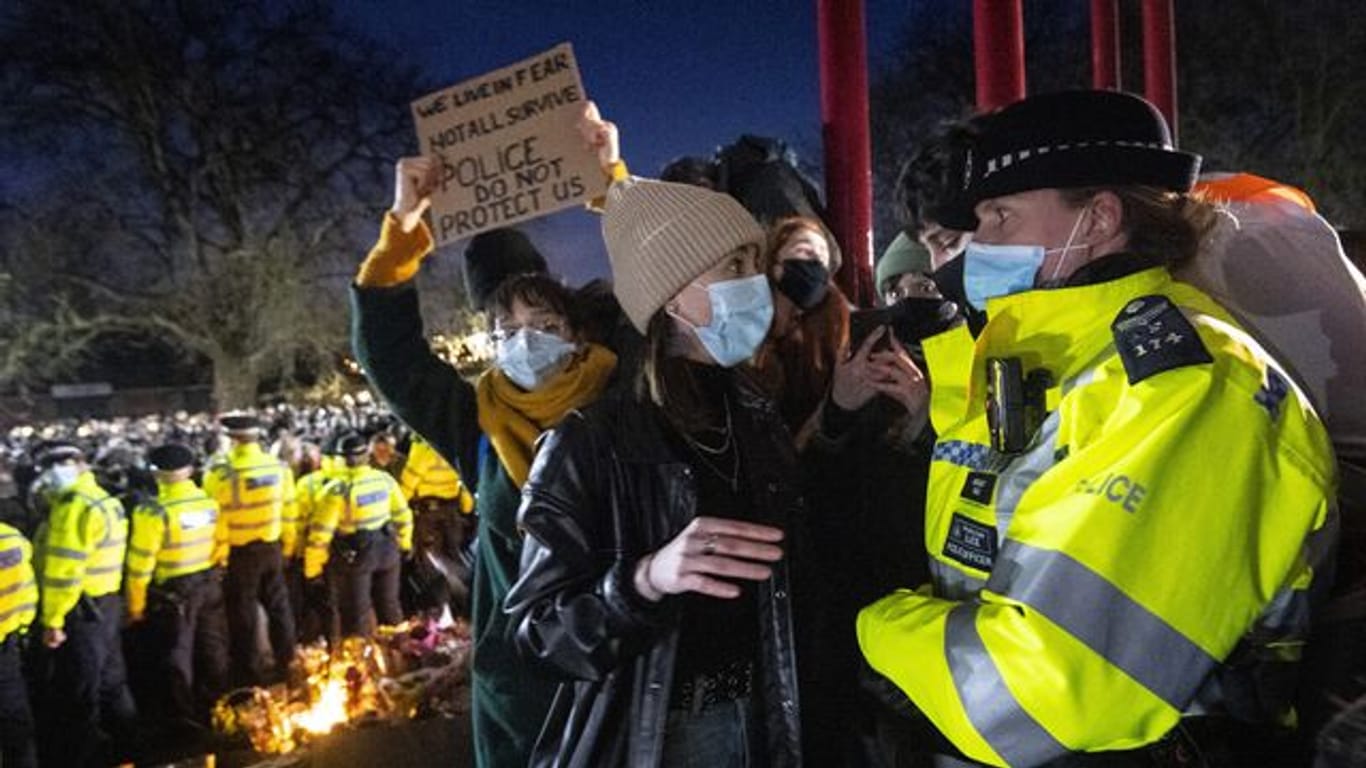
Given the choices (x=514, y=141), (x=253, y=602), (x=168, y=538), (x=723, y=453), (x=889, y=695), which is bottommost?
(x=253, y=602)

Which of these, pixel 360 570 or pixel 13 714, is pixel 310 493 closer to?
pixel 360 570

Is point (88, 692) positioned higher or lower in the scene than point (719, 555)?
lower

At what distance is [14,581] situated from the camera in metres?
6.50

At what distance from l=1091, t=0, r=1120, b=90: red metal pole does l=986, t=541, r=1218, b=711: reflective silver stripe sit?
609 centimetres

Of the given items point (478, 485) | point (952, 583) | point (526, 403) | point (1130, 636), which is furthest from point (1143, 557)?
point (478, 485)

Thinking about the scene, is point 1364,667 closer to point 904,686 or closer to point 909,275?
point 904,686

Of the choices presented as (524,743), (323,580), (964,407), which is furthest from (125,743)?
(964,407)

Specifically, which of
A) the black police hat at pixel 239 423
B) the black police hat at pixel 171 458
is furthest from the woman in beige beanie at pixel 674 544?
the black police hat at pixel 239 423

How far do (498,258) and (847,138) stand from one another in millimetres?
1680

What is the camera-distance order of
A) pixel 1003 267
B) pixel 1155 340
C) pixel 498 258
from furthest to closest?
pixel 498 258 → pixel 1003 267 → pixel 1155 340

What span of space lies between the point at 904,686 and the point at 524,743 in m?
1.60

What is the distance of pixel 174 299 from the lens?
23.7 meters

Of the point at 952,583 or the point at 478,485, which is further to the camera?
the point at 478,485

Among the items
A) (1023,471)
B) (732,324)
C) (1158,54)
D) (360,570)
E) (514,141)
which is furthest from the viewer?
(360,570)
